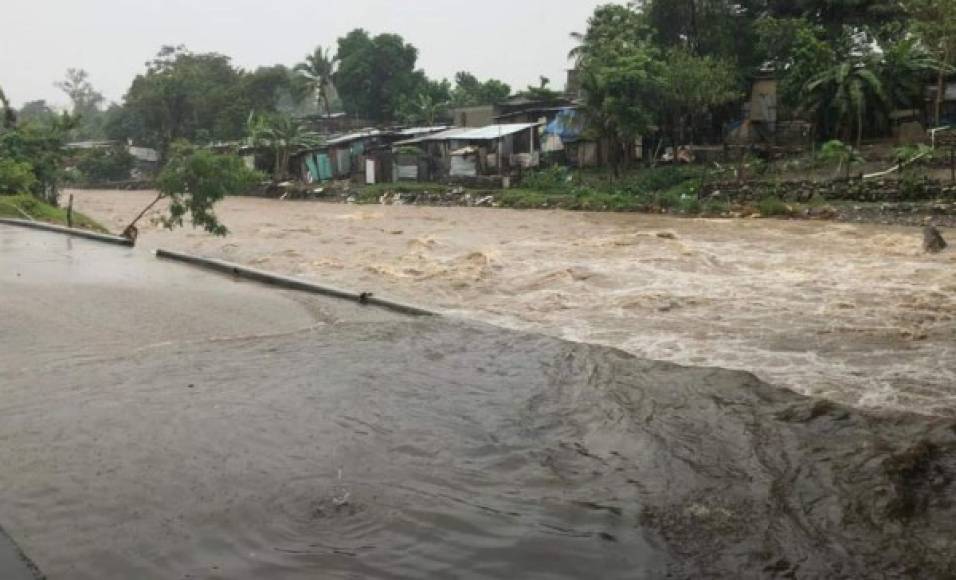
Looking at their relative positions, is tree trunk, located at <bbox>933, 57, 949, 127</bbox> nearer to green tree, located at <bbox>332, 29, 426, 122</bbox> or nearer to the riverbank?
the riverbank

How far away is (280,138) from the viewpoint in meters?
41.3

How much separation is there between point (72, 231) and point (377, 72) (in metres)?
33.8

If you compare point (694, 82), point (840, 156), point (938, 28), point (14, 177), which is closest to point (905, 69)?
point (938, 28)

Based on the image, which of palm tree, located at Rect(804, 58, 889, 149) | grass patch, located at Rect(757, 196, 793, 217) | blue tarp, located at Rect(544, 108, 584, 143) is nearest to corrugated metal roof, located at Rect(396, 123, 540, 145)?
blue tarp, located at Rect(544, 108, 584, 143)

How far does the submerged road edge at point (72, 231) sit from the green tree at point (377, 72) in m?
29.3

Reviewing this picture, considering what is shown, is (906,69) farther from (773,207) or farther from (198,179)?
(198,179)

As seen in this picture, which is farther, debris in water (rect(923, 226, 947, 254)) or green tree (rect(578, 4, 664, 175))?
green tree (rect(578, 4, 664, 175))

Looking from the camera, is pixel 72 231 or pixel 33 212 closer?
pixel 72 231

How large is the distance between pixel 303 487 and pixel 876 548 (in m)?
2.99

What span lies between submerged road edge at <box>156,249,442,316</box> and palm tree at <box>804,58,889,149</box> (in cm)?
2247

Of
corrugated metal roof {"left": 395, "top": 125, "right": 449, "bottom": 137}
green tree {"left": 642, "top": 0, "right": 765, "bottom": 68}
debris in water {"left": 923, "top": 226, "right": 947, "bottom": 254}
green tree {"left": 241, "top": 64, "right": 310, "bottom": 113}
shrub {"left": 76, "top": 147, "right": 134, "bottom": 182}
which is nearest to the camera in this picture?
debris in water {"left": 923, "top": 226, "right": 947, "bottom": 254}

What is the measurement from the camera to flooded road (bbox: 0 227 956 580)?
373 cm

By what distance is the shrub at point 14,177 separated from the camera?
2514cm

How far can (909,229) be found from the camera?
778 inches
